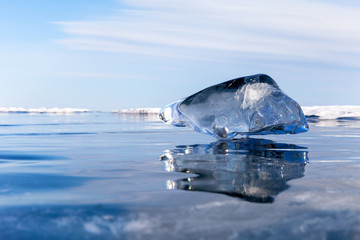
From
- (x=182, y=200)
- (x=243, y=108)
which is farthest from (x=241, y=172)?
(x=243, y=108)

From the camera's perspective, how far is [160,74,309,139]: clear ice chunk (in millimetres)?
5719

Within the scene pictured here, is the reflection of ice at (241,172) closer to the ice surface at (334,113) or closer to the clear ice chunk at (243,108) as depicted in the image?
the clear ice chunk at (243,108)

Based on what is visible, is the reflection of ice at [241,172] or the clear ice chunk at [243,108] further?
the clear ice chunk at [243,108]

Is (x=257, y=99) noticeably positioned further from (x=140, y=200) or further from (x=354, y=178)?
(x=140, y=200)

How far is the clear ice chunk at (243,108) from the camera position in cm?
572

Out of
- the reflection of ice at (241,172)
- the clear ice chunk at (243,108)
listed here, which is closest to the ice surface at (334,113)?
the clear ice chunk at (243,108)

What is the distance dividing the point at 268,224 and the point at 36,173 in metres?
2.09

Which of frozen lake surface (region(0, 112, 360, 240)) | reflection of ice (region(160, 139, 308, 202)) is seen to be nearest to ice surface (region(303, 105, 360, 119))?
reflection of ice (region(160, 139, 308, 202))

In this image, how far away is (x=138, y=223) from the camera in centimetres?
169

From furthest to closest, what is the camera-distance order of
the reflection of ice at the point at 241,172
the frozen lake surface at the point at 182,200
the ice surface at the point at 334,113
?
the ice surface at the point at 334,113, the reflection of ice at the point at 241,172, the frozen lake surface at the point at 182,200

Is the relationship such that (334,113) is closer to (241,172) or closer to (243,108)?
(243,108)

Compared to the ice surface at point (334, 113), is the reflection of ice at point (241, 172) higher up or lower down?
lower down

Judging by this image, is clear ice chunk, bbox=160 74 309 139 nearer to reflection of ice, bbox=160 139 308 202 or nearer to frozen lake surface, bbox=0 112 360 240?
reflection of ice, bbox=160 139 308 202

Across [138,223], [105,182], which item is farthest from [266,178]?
[138,223]
